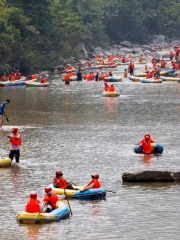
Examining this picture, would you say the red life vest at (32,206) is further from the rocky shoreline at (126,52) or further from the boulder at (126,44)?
the boulder at (126,44)

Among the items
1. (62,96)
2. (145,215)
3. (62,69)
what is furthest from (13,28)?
(145,215)

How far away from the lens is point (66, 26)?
8631 centimetres

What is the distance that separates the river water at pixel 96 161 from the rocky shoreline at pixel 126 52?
35.8m

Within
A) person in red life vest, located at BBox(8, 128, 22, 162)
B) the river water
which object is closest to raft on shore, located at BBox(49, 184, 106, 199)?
the river water

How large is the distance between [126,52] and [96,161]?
104650mm

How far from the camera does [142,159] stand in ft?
69.7

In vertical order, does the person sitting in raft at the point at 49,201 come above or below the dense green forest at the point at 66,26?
below

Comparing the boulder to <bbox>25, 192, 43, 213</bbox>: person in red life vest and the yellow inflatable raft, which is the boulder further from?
<bbox>25, 192, 43, 213</bbox>: person in red life vest

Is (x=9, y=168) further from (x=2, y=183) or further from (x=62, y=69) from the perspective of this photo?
(x=62, y=69)

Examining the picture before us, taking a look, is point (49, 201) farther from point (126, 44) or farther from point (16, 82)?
point (126, 44)

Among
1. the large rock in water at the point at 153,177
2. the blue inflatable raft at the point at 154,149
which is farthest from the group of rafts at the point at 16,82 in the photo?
the large rock in water at the point at 153,177

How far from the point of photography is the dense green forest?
66325 millimetres

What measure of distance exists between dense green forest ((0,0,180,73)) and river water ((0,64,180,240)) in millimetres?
25589

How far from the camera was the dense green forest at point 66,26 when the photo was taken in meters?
66.3
